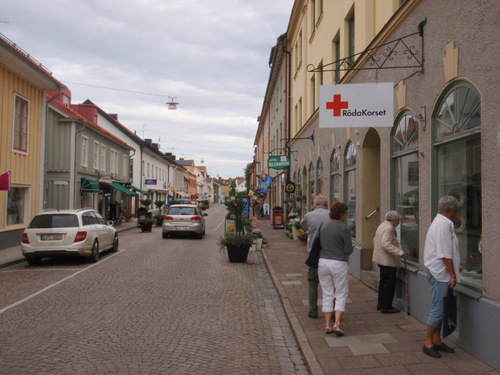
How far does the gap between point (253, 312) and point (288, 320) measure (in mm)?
744

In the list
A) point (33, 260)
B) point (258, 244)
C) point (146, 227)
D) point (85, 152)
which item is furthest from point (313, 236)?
point (85, 152)

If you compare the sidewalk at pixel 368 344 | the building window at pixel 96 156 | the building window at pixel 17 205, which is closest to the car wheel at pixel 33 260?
the building window at pixel 17 205

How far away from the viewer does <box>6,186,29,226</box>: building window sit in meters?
16.2

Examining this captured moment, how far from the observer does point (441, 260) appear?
4852 millimetres

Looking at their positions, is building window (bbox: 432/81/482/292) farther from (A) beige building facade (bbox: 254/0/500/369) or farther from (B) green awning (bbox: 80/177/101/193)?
(B) green awning (bbox: 80/177/101/193)

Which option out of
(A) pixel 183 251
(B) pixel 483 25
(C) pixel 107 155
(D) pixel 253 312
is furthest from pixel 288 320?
(C) pixel 107 155

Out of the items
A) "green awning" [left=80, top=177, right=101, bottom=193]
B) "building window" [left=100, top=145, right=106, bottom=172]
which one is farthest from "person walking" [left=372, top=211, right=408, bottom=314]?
"building window" [left=100, top=145, right=106, bottom=172]

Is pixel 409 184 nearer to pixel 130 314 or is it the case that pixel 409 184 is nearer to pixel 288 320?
pixel 288 320

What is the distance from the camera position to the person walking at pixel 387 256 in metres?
6.70

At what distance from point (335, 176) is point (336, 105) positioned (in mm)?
6296

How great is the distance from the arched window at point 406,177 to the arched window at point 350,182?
2.78m

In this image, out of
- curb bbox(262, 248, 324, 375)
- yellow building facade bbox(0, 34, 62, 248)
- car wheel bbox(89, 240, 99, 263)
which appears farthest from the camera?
yellow building facade bbox(0, 34, 62, 248)

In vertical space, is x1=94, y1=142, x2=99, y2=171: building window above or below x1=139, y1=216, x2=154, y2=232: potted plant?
above

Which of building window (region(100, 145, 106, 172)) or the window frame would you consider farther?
building window (region(100, 145, 106, 172))
